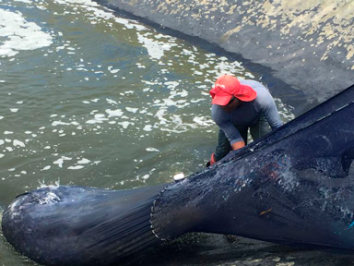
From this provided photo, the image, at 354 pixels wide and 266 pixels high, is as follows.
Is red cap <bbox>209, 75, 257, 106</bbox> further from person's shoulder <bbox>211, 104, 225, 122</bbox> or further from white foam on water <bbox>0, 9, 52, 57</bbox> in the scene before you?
white foam on water <bbox>0, 9, 52, 57</bbox>

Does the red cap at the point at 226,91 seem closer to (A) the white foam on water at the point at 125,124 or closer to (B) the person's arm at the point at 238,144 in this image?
(B) the person's arm at the point at 238,144

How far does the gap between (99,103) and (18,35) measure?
371 centimetres

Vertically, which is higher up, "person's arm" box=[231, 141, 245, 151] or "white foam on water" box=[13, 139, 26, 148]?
"person's arm" box=[231, 141, 245, 151]

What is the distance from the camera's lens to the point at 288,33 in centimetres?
871

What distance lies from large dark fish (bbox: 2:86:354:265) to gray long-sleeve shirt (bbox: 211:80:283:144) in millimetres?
956

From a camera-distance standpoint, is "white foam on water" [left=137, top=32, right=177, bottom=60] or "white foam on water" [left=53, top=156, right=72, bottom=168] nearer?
"white foam on water" [left=53, top=156, right=72, bottom=168]

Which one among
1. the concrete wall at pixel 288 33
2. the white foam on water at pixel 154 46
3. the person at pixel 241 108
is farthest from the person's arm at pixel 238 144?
the white foam on water at pixel 154 46

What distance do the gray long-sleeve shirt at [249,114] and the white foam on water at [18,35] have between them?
5.77m

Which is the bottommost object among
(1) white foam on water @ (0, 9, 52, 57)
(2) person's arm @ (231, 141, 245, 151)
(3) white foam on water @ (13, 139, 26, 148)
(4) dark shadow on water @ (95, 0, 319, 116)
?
(1) white foam on water @ (0, 9, 52, 57)

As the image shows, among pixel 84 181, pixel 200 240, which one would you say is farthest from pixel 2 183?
pixel 200 240

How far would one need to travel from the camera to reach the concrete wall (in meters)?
7.70

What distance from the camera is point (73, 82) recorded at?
8016 millimetres

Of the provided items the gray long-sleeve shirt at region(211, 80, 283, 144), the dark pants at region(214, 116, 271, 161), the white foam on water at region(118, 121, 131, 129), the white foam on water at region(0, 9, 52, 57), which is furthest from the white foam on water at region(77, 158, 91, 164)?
the white foam on water at region(0, 9, 52, 57)

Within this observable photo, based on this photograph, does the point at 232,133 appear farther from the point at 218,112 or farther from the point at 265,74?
the point at 265,74
